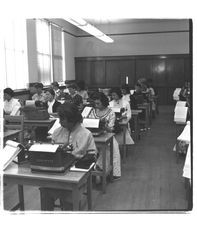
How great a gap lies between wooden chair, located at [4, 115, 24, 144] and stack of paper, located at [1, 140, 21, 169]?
1.80 metres

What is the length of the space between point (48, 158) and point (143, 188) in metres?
1.73

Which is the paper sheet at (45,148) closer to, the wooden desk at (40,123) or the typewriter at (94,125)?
the typewriter at (94,125)

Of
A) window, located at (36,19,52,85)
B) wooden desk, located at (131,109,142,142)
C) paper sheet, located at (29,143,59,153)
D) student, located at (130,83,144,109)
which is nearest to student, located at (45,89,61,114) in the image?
wooden desk, located at (131,109,142,142)

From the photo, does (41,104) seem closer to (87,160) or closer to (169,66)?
(87,160)

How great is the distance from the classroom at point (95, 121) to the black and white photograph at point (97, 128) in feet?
0.04

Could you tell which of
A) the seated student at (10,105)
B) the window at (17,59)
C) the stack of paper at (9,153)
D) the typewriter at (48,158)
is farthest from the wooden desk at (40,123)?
the typewriter at (48,158)

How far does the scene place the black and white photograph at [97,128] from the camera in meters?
1.70

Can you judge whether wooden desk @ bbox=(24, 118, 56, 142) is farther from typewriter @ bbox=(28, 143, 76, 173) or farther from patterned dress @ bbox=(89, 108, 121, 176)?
typewriter @ bbox=(28, 143, 76, 173)

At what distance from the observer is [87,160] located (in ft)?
7.12

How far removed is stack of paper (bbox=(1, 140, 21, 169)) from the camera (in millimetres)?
1919

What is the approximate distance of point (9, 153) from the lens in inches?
78.2
